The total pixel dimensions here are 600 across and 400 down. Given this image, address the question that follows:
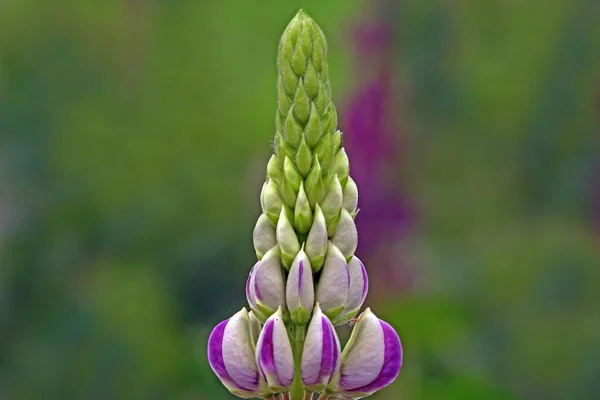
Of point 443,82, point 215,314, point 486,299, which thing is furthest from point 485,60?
point 215,314

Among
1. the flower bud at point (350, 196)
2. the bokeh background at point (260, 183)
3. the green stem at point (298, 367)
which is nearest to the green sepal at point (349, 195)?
the flower bud at point (350, 196)

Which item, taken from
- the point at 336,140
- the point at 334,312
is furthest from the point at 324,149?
the point at 334,312

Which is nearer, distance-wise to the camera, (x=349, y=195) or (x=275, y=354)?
(x=275, y=354)

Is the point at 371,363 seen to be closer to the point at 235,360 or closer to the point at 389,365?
the point at 389,365

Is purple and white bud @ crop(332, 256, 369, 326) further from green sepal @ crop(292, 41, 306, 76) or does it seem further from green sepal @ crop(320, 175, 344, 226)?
green sepal @ crop(292, 41, 306, 76)

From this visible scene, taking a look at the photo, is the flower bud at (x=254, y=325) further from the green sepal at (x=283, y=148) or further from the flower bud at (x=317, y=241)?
the green sepal at (x=283, y=148)

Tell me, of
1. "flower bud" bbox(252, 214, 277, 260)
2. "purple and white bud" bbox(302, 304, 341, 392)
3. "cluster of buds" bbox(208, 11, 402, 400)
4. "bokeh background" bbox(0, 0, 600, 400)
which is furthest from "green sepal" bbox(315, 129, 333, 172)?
"bokeh background" bbox(0, 0, 600, 400)
